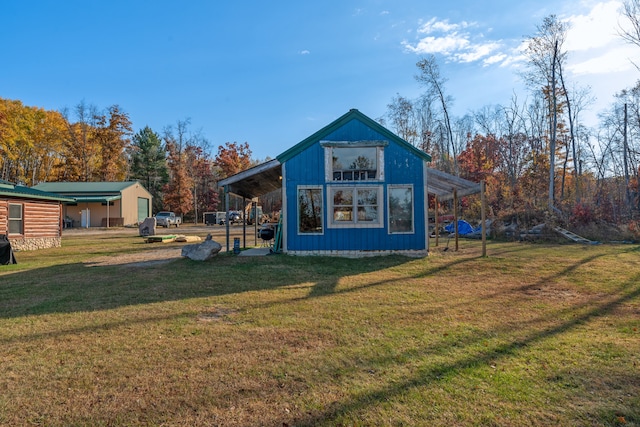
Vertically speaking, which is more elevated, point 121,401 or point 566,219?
point 566,219

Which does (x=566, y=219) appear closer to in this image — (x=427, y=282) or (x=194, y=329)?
(x=427, y=282)

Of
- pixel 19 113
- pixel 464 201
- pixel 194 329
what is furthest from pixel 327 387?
pixel 19 113

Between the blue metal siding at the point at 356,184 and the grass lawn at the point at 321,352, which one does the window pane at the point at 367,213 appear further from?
the grass lawn at the point at 321,352

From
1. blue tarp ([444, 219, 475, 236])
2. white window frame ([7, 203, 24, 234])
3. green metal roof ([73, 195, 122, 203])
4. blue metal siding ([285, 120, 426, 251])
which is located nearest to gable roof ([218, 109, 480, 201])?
blue metal siding ([285, 120, 426, 251])

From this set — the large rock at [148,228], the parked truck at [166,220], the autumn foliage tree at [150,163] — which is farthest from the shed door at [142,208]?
the large rock at [148,228]

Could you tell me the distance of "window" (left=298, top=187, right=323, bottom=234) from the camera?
34.8ft

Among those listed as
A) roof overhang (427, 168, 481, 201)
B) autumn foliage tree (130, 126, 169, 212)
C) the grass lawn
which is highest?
autumn foliage tree (130, 126, 169, 212)

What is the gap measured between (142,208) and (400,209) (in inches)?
1294

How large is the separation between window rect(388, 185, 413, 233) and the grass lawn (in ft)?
11.1

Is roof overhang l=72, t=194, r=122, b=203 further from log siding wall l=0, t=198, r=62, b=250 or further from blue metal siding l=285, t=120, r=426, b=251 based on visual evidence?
blue metal siding l=285, t=120, r=426, b=251

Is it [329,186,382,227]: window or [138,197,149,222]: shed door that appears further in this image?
[138,197,149,222]: shed door

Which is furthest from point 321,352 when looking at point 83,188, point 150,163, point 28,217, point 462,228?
point 150,163

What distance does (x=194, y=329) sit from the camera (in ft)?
14.1

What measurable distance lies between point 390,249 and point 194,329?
23.9 ft
